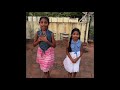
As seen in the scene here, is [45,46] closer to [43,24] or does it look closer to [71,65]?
[43,24]

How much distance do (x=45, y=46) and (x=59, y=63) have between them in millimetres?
352

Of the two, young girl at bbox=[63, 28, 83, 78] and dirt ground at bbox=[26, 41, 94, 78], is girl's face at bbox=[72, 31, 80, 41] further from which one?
dirt ground at bbox=[26, 41, 94, 78]

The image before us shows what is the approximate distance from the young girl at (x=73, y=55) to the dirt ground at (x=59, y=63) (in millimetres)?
65

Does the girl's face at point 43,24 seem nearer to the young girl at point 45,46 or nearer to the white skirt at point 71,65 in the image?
the young girl at point 45,46

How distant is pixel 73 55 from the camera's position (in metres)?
6.20

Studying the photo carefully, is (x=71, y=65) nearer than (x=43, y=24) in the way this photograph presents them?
No

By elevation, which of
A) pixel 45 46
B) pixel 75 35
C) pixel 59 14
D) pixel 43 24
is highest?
pixel 59 14

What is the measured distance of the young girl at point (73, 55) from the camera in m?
6.16

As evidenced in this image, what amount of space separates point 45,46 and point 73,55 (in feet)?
1.55

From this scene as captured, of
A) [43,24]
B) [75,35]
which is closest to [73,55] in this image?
[75,35]

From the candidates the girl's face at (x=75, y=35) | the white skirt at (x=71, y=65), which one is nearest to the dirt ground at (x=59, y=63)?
the white skirt at (x=71, y=65)

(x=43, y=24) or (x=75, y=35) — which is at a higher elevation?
(x=43, y=24)
